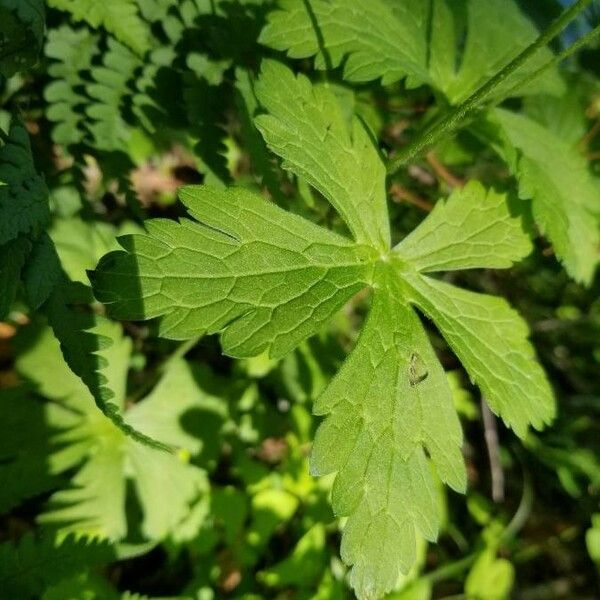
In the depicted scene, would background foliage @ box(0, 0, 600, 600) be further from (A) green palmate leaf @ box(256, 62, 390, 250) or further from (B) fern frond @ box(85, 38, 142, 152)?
(A) green palmate leaf @ box(256, 62, 390, 250)

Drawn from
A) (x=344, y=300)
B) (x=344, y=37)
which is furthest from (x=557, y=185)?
(x=344, y=300)

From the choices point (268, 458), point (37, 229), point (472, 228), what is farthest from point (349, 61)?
point (268, 458)

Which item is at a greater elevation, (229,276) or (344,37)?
(344,37)

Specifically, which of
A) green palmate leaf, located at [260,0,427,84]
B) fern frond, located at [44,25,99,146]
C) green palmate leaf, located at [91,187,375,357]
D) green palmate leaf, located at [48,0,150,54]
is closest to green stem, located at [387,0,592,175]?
green palmate leaf, located at [260,0,427,84]

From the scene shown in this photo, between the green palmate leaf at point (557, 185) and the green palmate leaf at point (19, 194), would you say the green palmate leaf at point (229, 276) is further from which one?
the green palmate leaf at point (557, 185)

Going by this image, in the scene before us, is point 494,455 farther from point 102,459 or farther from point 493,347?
point 102,459

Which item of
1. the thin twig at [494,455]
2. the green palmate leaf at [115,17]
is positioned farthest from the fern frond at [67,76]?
the thin twig at [494,455]

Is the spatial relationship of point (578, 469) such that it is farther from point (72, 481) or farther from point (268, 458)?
point (72, 481)

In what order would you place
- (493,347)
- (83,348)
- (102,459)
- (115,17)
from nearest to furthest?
1. (83,348)
2. (493,347)
3. (115,17)
4. (102,459)
